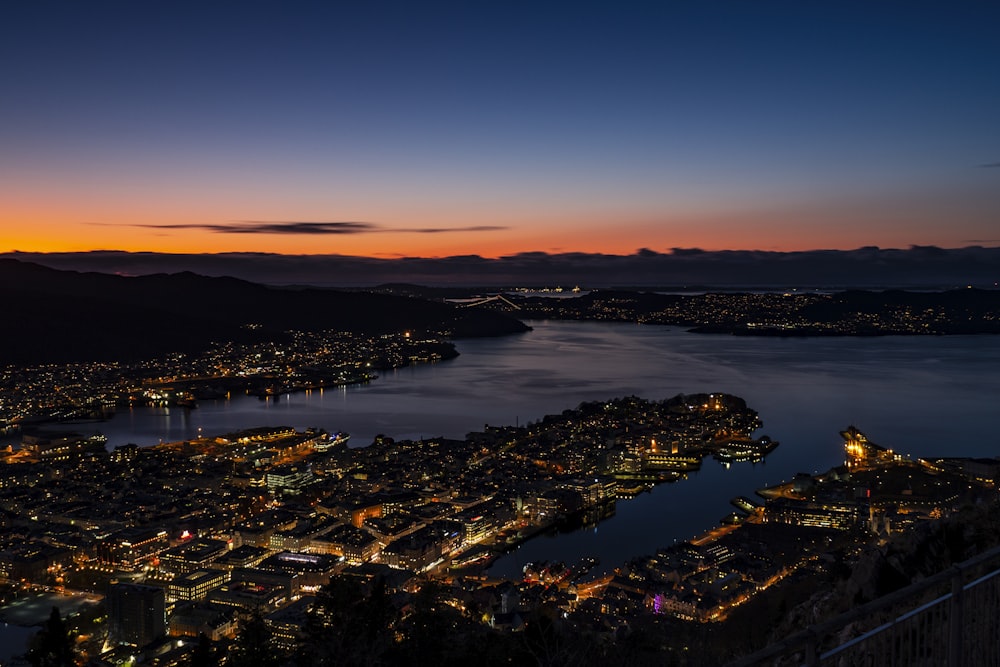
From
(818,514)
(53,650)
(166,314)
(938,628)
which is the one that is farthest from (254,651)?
(166,314)

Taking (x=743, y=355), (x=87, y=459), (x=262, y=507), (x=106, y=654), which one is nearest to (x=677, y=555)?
(x=106, y=654)

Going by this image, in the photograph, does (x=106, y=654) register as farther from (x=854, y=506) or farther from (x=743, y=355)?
(x=743, y=355)

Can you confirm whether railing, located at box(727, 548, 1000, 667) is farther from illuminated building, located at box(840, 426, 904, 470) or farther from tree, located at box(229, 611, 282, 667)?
illuminated building, located at box(840, 426, 904, 470)

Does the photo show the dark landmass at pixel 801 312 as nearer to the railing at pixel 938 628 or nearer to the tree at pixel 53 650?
the tree at pixel 53 650

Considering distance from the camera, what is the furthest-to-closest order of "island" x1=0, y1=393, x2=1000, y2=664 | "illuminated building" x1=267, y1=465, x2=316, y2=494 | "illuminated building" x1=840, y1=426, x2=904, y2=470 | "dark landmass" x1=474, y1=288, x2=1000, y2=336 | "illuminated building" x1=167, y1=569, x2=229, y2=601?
"dark landmass" x1=474, y1=288, x2=1000, y2=336
"illuminated building" x1=840, y1=426, x2=904, y2=470
"illuminated building" x1=267, y1=465, x2=316, y2=494
"illuminated building" x1=167, y1=569, x2=229, y2=601
"island" x1=0, y1=393, x2=1000, y2=664

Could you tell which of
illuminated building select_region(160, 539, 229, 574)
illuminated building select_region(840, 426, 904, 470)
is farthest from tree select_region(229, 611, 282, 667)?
illuminated building select_region(840, 426, 904, 470)

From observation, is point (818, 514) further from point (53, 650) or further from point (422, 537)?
point (53, 650)
